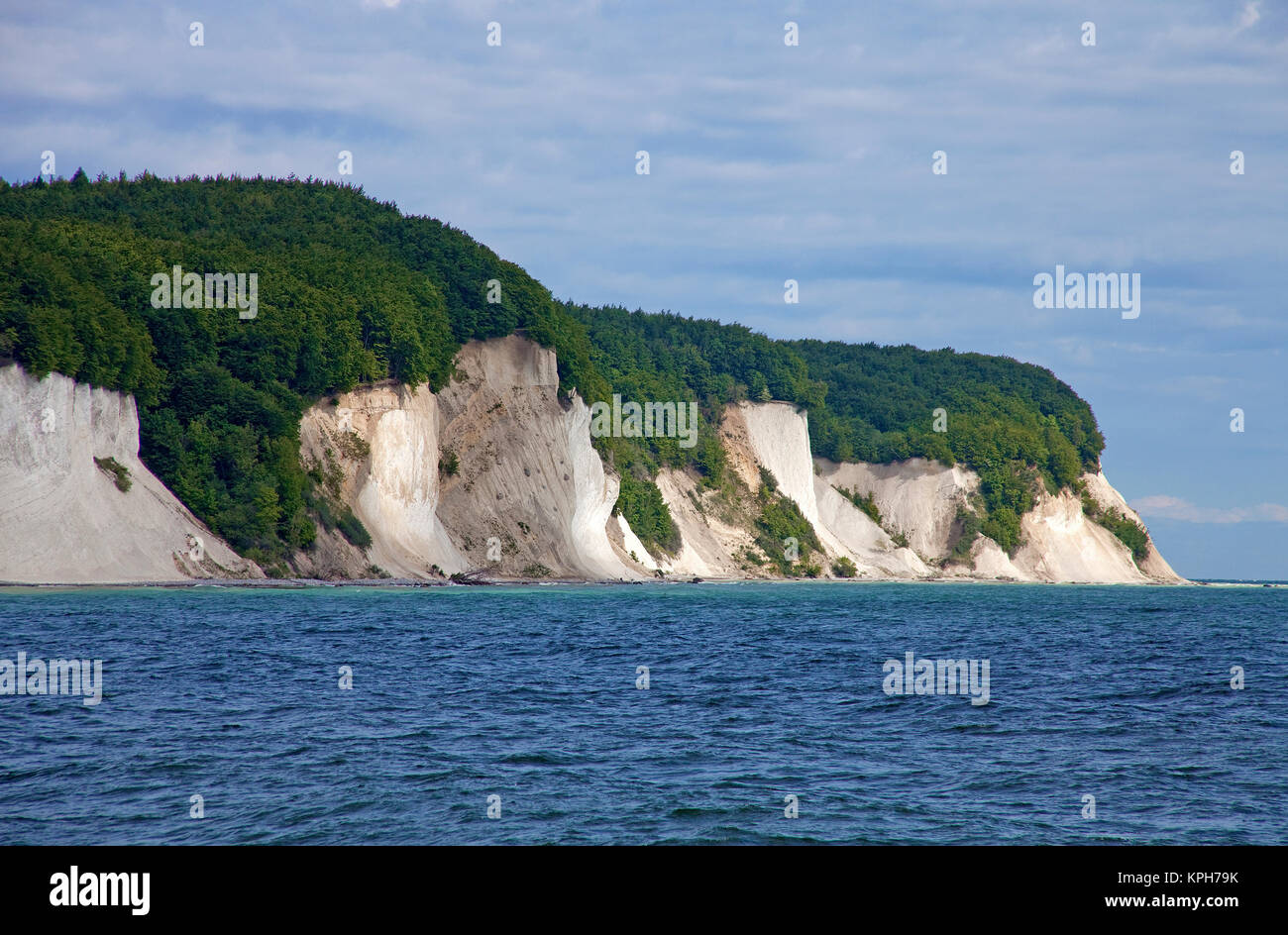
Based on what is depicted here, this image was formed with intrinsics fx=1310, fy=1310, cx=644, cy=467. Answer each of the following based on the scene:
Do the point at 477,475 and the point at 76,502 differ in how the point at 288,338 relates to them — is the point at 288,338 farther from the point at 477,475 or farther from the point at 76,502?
the point at 76,502

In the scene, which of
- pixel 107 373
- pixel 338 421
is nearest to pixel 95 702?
pixel 107 373

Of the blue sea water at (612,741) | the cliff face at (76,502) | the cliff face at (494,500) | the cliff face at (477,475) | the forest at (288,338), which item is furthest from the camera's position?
the cliff face at (477,475)

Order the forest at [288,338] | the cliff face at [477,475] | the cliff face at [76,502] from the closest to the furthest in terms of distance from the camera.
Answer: the cliff face at [76,502] → the forest at [288,338] → the cliff face at [477,475]

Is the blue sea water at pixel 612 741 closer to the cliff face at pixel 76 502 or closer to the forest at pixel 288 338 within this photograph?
the cliff face at pixel 76 502

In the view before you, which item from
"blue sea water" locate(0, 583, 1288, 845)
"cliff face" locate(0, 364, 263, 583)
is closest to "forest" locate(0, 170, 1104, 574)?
"cliff face" locate(0, 364, 263, 583)

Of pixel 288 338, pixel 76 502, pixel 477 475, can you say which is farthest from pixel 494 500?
pixel 76 502

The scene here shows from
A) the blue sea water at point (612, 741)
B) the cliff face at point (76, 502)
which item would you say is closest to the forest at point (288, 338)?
the cliff face at point (76, 502)

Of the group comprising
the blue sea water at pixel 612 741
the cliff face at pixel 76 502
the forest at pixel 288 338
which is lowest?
the blue sea water at pixel 612 741

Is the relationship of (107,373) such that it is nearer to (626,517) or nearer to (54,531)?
(54,531)
